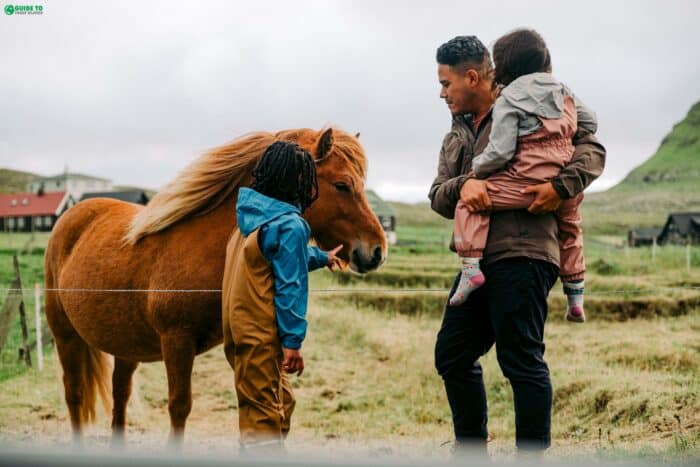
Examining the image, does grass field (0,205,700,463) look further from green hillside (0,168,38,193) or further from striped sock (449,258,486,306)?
green hillside (0,168,38,193)

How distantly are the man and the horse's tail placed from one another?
271 cm

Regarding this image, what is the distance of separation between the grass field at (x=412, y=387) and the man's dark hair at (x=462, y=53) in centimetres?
168

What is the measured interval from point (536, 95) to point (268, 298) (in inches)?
48.9

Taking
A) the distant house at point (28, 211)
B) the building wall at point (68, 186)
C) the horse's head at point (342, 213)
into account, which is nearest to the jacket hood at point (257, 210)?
the horse's head at point (342, 213)

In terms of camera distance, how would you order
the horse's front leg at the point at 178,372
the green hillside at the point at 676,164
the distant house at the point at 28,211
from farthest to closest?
the green hillside at the point at 676,164 < the distant house at the point at 28,211 < the horse's front leg at the point at 178,372

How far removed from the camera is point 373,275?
721 inches

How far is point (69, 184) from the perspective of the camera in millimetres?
21234

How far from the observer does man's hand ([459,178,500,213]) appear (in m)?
2.69

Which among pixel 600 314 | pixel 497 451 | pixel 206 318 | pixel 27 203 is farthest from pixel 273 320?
pixel 27 203

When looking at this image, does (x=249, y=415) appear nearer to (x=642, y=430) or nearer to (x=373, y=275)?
(x=642, y=430)

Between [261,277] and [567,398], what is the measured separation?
15.4ft

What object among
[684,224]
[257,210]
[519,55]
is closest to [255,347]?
[257,210]

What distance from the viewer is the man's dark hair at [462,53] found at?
2953mm
